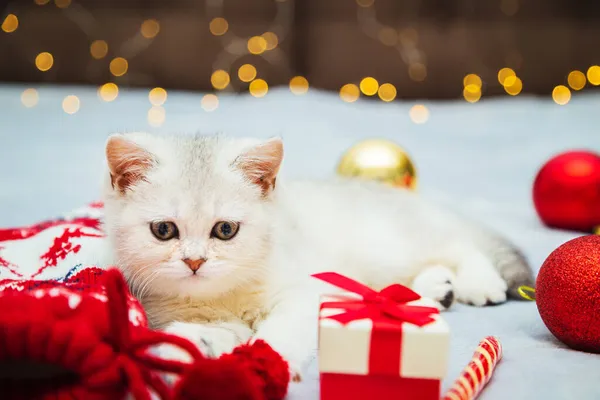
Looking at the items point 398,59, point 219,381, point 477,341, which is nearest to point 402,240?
point 477,341

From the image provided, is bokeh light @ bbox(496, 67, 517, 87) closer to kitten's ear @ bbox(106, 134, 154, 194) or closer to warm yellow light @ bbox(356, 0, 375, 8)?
warm yellow light @ bbox(356, 0, 375, 8)

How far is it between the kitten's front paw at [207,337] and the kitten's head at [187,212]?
64 millimetres

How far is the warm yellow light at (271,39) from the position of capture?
2912 millimetres

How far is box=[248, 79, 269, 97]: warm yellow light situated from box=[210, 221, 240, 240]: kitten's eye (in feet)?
6.83

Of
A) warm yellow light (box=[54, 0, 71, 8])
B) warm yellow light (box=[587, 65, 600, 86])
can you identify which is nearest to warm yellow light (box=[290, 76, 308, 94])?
warm yellow light (box=[54, 0, 71, 8])

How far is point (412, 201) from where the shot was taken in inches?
58.7

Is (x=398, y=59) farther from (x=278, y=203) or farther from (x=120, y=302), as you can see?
(x=120, y=302)

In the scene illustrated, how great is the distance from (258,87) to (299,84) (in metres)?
0.21

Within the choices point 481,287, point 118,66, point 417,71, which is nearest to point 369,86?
point 417,71

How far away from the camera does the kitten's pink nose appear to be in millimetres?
899

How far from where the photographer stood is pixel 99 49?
9.37ft

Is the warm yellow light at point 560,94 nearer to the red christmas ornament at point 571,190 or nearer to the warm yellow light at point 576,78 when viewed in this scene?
the warm yellow light at point 576,78

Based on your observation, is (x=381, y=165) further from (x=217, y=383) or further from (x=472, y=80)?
(x=472, y=80)

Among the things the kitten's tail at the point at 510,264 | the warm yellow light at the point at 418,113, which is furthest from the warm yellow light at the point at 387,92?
the kitten's tail at the point at 510,264
